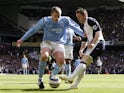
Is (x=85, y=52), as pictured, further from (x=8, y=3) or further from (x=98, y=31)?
(x=8, y=3)

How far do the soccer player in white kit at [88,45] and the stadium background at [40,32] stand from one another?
140 feet

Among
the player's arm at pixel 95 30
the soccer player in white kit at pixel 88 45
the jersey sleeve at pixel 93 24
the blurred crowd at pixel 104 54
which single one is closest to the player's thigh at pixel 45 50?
the soccer player in white kit at pixel 88 45

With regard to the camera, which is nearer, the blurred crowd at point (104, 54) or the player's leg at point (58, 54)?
the player's leg at point (58, 54)

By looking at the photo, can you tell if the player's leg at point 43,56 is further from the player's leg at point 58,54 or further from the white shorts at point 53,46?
the player's leg at point 58,54

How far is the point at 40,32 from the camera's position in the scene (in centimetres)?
6197

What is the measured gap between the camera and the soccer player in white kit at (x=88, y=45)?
10906 millimetres

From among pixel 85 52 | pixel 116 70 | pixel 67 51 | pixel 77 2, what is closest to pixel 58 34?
pixel 85 52

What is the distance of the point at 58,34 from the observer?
11.5m

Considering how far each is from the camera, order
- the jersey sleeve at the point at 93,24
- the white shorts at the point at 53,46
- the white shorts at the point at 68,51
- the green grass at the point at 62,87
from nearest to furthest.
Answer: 1. the green grass at the point at 62,87
2. the jersey sleeve at the point at 93,24
3. the white shorts at the point at 53,46
4. the white shorts at the point at 68,51

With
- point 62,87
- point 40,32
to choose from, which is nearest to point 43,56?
point 62,87

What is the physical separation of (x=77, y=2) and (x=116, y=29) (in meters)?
6.60

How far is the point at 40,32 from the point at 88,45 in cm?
5121

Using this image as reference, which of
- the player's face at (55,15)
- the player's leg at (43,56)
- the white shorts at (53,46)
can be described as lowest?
the player's leg at (43,56)

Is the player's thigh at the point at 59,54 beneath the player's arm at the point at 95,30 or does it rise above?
beneath
